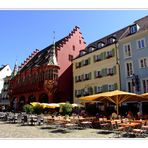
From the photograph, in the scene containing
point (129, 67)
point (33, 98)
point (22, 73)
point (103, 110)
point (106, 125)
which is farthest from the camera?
point (22, 73)

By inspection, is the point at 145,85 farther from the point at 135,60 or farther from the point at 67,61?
the point at 67,61

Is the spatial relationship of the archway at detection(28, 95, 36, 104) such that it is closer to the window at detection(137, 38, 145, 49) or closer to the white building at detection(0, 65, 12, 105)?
the white building at detection(0, 65, 12, 105)

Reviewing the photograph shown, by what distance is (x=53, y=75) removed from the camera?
48.3 metres

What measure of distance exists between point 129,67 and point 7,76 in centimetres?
4621

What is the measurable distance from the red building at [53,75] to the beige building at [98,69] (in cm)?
268

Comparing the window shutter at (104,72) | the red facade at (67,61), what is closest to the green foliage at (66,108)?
the window shutter at (104,72)

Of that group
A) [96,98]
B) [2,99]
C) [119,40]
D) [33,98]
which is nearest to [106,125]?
[96,98]

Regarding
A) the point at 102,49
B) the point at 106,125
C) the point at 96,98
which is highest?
the point at 102,49

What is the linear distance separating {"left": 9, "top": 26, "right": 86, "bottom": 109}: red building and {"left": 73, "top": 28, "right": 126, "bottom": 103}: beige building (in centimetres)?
268

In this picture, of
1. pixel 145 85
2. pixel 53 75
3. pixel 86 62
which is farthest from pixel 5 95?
pixel 145 85

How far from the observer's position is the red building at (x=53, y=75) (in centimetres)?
4834

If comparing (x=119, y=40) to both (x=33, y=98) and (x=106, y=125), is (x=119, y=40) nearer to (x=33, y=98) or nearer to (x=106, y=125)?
(x=106, y=125)

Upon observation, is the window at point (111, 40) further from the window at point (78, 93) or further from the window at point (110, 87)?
the window at point (78, 93)

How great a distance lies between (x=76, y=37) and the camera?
53.8 meters
